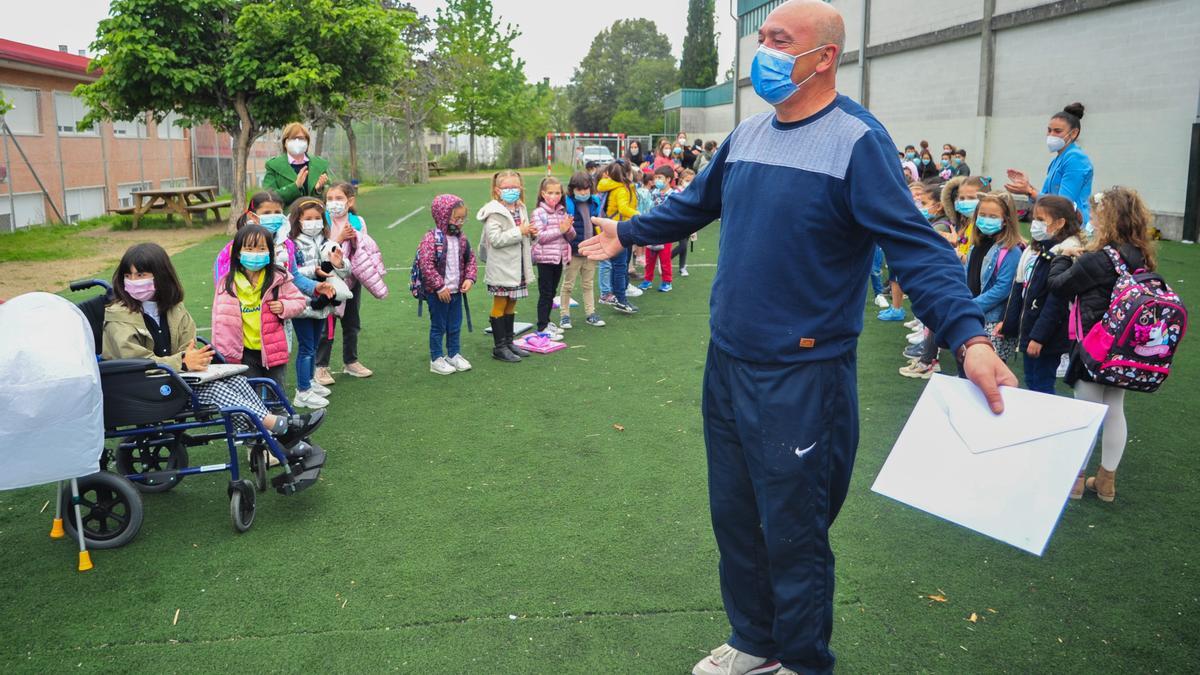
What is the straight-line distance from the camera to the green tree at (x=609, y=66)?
333 feet

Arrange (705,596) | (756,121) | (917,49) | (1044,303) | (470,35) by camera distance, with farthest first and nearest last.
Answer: (470,35), (917,49), (1044,303), (705,596), (756,121)

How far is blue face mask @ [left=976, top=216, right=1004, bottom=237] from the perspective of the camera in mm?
6062

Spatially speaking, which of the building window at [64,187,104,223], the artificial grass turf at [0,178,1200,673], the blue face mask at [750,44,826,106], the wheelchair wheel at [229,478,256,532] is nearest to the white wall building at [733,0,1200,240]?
the artificial grass turf at [0,178,1200,673]

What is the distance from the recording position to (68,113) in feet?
71.2

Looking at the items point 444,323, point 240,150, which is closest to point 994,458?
point 444,323

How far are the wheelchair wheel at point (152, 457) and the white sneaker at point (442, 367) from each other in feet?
8.43

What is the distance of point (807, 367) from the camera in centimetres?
265

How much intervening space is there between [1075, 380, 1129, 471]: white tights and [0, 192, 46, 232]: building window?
19.4 m

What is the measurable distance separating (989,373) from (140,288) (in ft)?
13.5

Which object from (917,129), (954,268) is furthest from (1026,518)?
(917,129)

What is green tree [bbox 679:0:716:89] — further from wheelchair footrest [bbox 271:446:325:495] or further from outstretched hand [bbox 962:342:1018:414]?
outstretched hand [bbox 962:342:1018:414]

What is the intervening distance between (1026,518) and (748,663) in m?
1.12

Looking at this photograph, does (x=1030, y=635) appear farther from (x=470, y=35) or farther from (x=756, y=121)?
(x=470, y=35)

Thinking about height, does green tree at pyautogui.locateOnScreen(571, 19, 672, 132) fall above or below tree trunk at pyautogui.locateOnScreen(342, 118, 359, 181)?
above
